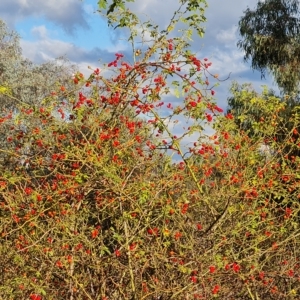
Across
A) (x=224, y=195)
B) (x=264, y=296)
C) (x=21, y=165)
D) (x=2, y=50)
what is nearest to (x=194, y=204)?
(x=224, y=195)

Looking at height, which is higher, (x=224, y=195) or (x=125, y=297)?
(x=224, y=195)

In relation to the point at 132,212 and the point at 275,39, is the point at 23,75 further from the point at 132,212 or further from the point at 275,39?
the point at 132,212

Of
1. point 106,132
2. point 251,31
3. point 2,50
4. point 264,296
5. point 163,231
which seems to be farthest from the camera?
point 2,50

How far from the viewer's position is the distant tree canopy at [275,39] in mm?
22531

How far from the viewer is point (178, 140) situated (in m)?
6.22

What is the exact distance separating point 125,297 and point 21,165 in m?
2.17

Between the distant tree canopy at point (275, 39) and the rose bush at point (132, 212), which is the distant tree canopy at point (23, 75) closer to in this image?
the distant tree canopy at point (275, 39)

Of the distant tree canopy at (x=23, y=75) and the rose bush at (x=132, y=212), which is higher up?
the distant tree canopy at (x=23, y=75)

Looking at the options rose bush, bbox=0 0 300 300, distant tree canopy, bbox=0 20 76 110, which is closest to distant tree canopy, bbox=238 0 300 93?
distant tree canopy, bbox=0 20 76 110

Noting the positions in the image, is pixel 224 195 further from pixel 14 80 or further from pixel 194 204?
pixel 14 80

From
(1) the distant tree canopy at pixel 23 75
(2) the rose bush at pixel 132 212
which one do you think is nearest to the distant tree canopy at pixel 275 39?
(1) the distant tree canopy at pixel 23 75

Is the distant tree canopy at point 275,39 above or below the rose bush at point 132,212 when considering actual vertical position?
above

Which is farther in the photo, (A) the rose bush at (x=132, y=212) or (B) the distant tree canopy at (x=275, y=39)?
(B) the distant tree canopy at (x=275, y=39)

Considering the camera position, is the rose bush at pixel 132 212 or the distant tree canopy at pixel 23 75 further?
the distant tree canopy at pixel 23 75
